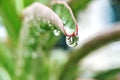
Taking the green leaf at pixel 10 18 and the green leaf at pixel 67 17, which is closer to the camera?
the green leaf at pixel 67 17

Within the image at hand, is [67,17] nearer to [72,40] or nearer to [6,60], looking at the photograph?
[72,40]

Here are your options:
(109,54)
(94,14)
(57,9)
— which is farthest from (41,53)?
(94,14)

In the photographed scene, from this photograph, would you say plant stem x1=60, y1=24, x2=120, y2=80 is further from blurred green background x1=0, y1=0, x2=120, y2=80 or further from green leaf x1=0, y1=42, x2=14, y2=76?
green leaf x1=0, y1=42, x2=14, y2=76

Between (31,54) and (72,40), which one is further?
(31,54)

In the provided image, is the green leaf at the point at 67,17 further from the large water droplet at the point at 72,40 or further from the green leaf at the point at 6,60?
the green leaf at the point at 6,60

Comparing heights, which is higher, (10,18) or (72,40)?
(10,18)

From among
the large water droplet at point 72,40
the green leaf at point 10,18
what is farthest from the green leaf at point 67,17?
the green leaf at point 10,18

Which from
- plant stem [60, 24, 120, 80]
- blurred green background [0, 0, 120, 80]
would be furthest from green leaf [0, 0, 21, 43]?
plant stem [60, 24, 120, 80]

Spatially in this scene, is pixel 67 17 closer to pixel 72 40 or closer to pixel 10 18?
pixel 72 40

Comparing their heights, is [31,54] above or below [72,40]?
above

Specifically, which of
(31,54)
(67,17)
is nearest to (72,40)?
(67,17)

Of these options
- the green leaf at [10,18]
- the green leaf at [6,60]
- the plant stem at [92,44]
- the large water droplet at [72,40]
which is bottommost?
the large water droplet at [72,40]

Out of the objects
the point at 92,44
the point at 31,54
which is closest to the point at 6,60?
the point at 31,54
